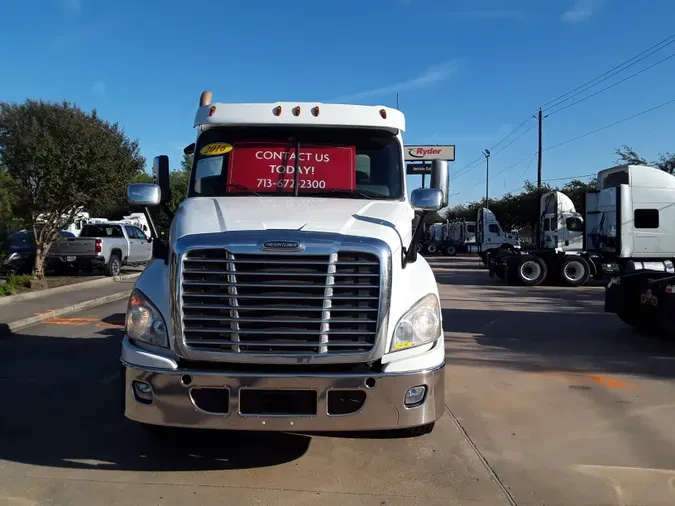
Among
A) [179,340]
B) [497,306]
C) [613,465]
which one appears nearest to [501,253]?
[497,306]

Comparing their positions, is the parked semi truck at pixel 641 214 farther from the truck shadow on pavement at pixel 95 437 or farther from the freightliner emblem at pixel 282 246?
the freightliner emblem at pixel 282 246

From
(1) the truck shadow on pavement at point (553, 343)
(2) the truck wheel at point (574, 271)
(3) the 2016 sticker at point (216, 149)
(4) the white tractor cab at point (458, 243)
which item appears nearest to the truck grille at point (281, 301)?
(3) the 2016 sticker at point (216, 149)

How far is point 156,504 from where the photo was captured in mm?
3742

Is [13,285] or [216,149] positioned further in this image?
[13,285]

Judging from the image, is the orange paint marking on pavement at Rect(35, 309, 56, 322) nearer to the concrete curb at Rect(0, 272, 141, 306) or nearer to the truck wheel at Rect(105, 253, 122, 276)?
the concrete curb at Rect(0, 272, 141, 306)

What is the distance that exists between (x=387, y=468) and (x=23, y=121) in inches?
937

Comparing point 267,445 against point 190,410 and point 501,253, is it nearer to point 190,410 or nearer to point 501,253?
point 190,410

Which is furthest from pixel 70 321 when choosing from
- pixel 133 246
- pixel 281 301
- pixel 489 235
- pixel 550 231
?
pixel 489 235

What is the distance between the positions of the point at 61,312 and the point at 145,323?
8.76 metres

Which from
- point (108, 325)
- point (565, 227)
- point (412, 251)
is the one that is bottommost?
point (108, 325)

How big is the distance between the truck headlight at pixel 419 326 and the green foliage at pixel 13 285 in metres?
11.5

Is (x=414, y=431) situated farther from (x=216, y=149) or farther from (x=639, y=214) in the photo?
(x=639, y=214)

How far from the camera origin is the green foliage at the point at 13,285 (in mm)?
13015

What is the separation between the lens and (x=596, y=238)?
1938 centimetres
